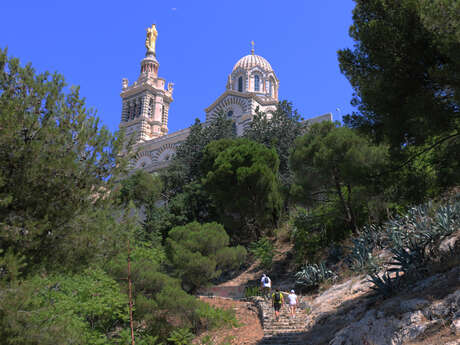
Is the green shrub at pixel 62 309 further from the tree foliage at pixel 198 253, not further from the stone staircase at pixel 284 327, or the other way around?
the stone staircase at pixel 284 327

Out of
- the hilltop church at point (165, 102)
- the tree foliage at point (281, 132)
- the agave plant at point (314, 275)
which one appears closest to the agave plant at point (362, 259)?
the agave plant at point (314, 275)

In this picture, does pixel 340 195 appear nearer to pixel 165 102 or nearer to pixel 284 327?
pixel 284 327

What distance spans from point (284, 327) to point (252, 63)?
38.3 meters

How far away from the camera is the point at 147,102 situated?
4994cm

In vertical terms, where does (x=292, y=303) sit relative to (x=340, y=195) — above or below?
below

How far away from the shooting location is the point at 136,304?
36.7 ft

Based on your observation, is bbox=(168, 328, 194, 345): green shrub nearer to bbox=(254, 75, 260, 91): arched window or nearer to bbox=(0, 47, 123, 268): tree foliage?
bbox=(0, 47, 123, 268): tree foliage

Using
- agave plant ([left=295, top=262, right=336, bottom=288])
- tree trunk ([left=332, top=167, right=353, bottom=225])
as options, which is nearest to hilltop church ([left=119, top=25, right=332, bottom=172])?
tree trunk ([left=332, top=167, right=353, bottom=225])

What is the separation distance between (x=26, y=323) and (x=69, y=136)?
3.29 meters

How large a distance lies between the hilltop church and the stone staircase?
20.4 meters

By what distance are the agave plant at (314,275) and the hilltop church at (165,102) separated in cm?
1790

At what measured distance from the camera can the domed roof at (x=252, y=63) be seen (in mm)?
44109

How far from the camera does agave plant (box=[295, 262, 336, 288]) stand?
13.4m

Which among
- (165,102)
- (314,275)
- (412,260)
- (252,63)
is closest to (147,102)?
(165,102)
